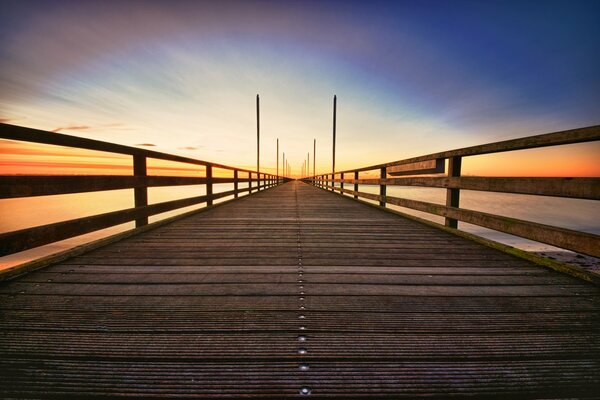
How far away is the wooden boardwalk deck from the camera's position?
3.69 feet

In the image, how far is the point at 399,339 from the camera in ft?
4.58

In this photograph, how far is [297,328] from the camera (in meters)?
1.47

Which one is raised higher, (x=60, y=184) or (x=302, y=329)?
(x=60, y=184)

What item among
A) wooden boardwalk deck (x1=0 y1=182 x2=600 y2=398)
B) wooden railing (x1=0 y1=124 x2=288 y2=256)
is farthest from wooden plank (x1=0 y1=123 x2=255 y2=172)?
wooden boardwalk deck (x1=0 y1=182 x2=600 y2=398)

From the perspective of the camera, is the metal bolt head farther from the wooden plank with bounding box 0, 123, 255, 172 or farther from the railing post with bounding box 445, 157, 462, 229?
the railing post with bounding box 445, 157, 462, 229

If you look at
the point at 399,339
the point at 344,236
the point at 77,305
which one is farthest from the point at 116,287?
the point at 344,236

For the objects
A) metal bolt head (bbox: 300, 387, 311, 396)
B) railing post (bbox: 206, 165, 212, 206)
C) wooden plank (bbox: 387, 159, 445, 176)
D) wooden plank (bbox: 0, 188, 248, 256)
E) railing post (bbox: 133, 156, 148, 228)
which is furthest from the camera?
railing post (bbox: 206, 165, 212, 206)

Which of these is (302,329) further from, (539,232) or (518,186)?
(518,186)

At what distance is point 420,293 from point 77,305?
211cm

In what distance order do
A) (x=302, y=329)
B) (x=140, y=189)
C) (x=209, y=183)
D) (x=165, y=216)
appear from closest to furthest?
1. (x=302, y=329)
2. (x=140, y=189)
3. (x=209, y=183)
4. (x=165, y=216)

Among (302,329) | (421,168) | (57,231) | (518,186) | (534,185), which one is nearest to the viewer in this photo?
(302,329)

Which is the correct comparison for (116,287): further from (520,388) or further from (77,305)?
(520,388)

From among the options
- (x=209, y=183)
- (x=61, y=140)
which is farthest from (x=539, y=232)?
(x=209, y=183)

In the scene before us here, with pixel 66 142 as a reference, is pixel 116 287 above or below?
below
